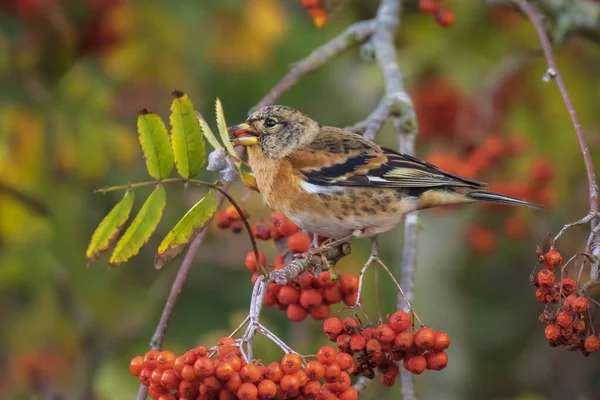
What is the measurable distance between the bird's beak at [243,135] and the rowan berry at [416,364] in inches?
49.4

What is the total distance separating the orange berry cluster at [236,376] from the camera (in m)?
2.14

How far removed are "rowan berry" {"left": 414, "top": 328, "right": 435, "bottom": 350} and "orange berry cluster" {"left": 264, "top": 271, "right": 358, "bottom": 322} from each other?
0.35 metres

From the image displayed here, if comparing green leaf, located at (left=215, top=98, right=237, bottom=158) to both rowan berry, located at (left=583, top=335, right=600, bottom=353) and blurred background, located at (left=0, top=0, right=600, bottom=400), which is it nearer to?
rowan berry, located at (left=583, top=335, right=600, bottom=353)

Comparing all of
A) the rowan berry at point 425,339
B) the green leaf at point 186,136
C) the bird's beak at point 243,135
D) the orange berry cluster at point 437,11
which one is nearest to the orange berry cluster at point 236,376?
the rowan berry at point 425,339

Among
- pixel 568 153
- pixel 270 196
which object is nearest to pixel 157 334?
pixel 270 196

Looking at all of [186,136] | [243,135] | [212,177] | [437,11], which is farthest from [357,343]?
[212,177]

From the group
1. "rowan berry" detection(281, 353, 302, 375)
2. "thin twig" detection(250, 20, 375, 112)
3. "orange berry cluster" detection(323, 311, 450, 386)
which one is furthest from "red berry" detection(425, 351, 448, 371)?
"thin twig" detection(250, 20, 375, 112)

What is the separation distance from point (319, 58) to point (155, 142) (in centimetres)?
116

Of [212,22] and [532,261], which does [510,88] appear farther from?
[212,22]

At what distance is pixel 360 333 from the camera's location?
248cm

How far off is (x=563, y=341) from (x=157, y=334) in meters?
1.20

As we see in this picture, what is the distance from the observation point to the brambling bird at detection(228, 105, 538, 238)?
10.5 feet

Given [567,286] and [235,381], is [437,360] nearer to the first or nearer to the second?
[567,286]

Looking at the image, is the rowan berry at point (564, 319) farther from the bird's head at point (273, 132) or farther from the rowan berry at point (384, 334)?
the bird's head at point (273, 132)
